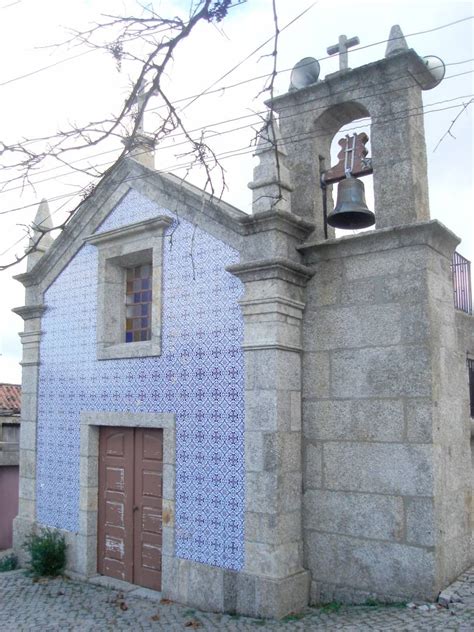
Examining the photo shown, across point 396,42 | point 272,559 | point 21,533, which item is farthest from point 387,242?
point 21,533

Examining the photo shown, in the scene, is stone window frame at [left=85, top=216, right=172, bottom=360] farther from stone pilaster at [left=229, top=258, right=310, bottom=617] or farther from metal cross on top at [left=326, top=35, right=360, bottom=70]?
metal cross on top at [left=326, top=35, right=360, bottom=70]

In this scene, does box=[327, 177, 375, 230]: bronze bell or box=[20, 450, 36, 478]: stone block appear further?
box=[20, 450, 36, 478]: stone block

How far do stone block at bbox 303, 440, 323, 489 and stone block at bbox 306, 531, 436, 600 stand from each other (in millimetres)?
491

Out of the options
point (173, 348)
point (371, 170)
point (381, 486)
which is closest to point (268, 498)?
point (381, 486)

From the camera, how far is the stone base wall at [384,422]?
19.2ft

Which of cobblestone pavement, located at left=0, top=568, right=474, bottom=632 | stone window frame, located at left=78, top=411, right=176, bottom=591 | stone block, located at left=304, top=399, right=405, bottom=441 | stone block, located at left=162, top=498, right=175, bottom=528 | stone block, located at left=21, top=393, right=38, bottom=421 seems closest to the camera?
cobblestone pavement, located at left=0, top=568, right=474, bottom=632

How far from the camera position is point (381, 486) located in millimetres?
6059

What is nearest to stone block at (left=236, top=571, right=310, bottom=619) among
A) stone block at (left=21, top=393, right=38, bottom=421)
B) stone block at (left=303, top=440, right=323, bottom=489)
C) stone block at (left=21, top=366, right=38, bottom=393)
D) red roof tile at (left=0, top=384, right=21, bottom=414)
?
stone block at (left=303, top=440, right=323, bottom=489)

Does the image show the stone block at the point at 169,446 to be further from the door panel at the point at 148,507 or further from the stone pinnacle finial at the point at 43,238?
the stone pinnacle finial at the point at 43,238

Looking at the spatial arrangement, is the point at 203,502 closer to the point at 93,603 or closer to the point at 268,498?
the point at 268,498

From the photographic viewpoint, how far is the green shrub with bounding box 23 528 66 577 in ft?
27.1

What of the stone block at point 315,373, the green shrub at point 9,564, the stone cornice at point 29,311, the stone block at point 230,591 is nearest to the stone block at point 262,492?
the stone block at point 230,591

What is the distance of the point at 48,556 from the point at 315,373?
174 inches

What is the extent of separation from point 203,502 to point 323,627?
1855mm
